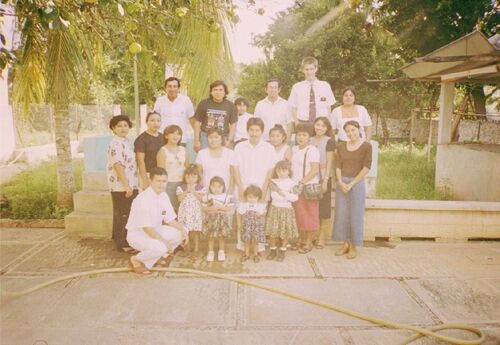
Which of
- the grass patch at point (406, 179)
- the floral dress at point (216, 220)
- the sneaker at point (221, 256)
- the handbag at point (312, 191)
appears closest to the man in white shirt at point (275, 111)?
the handbag at point (312, 191)

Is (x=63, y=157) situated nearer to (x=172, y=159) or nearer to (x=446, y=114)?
(x=172, y=159)

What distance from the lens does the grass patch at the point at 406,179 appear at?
27.5 ft

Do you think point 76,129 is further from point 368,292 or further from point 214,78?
point 368,292

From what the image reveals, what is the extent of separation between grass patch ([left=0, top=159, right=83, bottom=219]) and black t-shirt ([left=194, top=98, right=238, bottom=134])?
3023 mm

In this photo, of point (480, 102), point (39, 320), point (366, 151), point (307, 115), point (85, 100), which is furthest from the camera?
point (85, 100)

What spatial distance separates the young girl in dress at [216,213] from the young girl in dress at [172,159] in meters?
0.45

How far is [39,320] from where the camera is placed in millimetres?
3896

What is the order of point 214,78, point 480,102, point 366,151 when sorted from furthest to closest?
point 480,102 → point 214,78 → point 366,151

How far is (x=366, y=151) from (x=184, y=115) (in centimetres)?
251

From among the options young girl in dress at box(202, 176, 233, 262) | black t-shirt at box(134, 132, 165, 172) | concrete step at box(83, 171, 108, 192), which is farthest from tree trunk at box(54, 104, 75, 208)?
young girl in dress at box(202, 176, 233, 262)

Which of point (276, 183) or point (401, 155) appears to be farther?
point (401, 155)

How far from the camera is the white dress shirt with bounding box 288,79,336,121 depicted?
5.93m

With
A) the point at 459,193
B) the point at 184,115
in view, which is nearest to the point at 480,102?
the point at 459,193

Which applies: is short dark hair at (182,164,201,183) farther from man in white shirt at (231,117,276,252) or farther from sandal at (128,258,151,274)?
sandal at (128,258,151,274)
